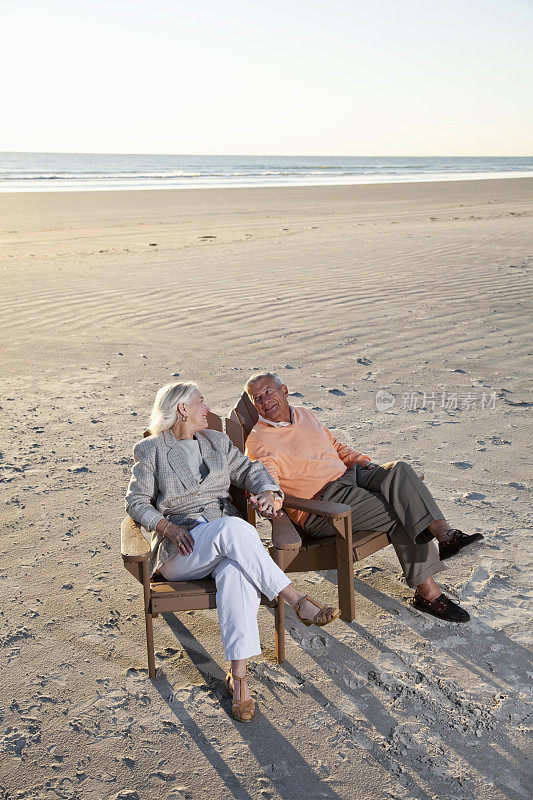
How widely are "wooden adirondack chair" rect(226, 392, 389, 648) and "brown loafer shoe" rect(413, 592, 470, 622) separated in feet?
1.09

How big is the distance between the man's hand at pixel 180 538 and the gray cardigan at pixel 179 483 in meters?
0.06

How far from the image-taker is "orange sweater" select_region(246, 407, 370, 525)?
3.84m

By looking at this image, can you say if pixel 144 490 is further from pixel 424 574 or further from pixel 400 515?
pixel 424 574

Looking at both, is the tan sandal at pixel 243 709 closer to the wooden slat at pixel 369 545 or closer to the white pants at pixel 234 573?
the white pants at pixel 234 573

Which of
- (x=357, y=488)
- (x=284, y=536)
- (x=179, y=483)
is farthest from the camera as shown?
(x=357, y=488)

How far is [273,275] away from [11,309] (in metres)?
4.08

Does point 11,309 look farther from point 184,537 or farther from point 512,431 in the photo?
point 184,537

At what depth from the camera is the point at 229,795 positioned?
2521 millimetres

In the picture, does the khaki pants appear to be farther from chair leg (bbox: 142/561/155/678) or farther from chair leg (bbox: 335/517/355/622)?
chair leg (bbox: 142/561/155/678)

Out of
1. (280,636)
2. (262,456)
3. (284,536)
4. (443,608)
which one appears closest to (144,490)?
(284,536)

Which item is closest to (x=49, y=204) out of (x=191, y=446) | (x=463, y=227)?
(x=463, y=227)

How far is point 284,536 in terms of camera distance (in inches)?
127

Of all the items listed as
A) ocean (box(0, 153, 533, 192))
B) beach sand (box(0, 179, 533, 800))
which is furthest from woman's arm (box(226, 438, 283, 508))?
ocean (box(0, 153, 533, 192))

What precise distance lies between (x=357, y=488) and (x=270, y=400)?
0.66 meters
